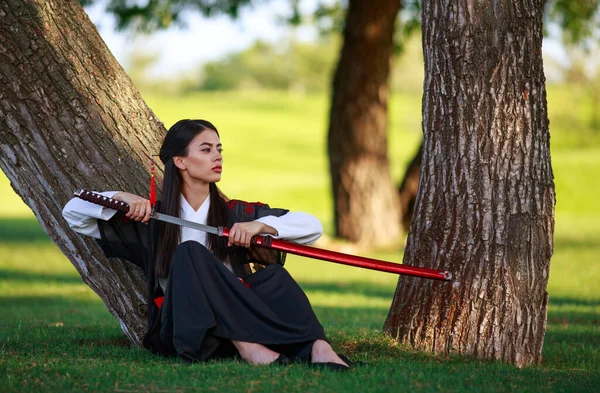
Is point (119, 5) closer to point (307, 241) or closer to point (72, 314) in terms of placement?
point (72, 314)

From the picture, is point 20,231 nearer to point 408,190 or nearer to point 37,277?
point 37,277

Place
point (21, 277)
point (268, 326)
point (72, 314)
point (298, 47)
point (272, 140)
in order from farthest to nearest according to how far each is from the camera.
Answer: point (298, 47), point (272, 140), point (21, 277), point (72, 314), point (268, 326)

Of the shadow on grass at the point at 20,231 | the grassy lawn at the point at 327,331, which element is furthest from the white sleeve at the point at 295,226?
the shadow on grass at the point at 20,231

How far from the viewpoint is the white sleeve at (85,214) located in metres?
4.72

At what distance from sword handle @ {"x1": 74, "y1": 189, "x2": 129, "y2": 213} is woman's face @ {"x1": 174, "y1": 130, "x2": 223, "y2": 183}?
0.43 meters

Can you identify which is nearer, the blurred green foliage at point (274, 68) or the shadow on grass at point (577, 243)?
the shadow on grass at point (577, 243)

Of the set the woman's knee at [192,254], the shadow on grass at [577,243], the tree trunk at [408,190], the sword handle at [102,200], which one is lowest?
the woman's knee at [192,254]

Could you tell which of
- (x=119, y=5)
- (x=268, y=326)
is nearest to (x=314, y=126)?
(x=119, y=5)

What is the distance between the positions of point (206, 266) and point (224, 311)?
0.81 feet

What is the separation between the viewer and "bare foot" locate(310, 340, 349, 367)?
14.5ft

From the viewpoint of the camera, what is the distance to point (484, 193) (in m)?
5.00

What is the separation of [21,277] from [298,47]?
6753cm

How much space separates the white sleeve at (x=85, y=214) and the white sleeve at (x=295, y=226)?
2.76ft

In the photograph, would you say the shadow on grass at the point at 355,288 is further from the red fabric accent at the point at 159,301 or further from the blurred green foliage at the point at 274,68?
the blurred green foliage at the point at 274,68
